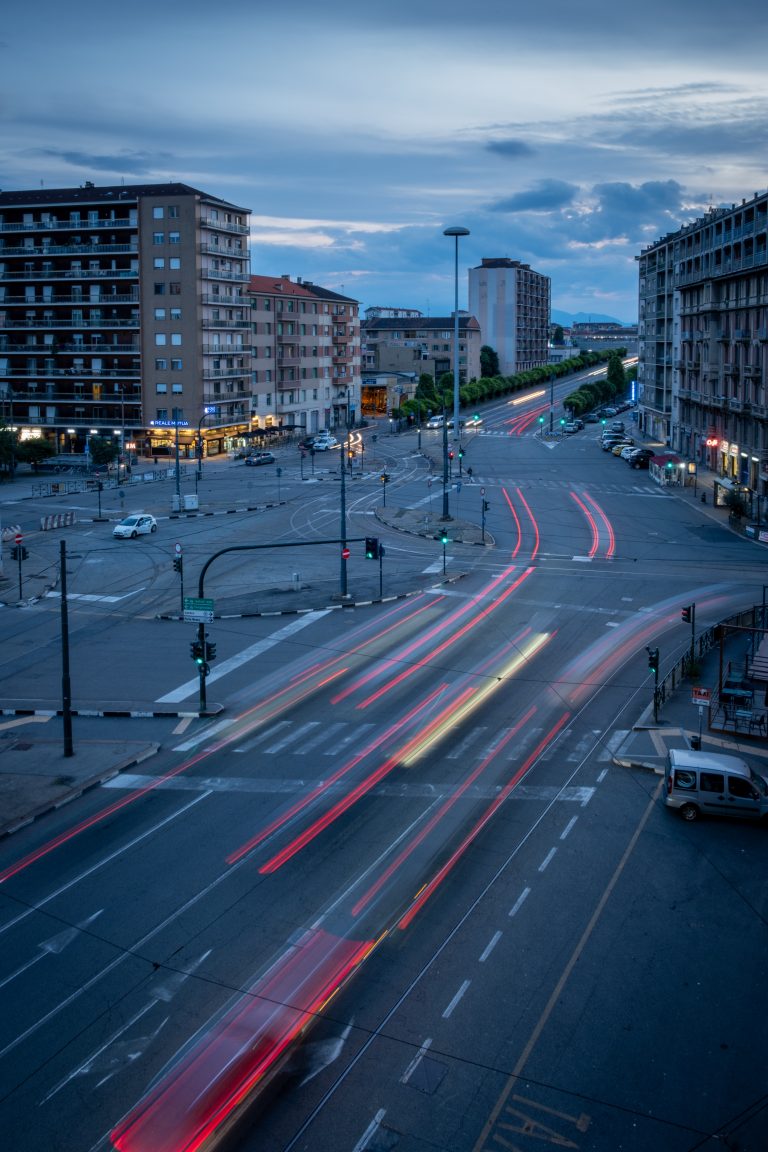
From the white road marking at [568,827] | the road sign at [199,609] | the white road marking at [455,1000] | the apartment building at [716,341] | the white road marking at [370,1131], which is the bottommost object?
the white road marking at [370,1131]

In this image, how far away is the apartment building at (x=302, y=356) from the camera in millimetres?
115688

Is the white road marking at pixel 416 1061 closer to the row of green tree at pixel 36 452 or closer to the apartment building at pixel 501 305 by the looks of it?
the row of green tree at pixel 36 452

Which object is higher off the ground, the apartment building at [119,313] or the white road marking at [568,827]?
the apartment building at [119,313]

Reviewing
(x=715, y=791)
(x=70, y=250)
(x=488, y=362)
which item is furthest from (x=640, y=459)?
(x=488, y=362)

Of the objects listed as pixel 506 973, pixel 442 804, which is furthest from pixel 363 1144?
pixel 442 804

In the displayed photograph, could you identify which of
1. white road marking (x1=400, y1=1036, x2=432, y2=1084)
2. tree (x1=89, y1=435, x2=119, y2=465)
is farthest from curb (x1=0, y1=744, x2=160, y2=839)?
tree (x1=89, y1=435, x2=119, y2=465)

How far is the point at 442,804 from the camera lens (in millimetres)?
24203

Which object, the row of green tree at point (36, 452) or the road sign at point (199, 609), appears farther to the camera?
the row of green tree at point (36, 452)

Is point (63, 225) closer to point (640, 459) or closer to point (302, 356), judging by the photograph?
point (302, 356)

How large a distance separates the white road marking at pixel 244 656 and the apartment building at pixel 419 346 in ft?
435

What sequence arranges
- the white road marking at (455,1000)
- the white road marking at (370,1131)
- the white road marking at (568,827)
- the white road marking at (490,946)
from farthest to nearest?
the white road marking at (568,827)
the white road marking at (490,946)
the white road marking at (455,1000)
the white road marking at (370,1131)

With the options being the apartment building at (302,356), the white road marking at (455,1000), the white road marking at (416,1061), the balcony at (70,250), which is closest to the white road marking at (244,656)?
the white road marking at (455,1000)

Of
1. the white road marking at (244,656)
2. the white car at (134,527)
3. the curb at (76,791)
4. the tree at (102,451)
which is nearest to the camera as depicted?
the curb at (76,791)

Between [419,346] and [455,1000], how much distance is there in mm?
164594
